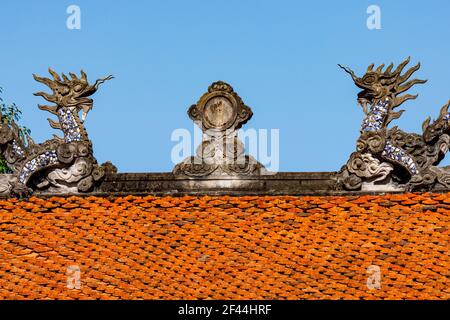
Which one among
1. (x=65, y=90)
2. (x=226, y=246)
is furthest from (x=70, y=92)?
(x=226, y=246)

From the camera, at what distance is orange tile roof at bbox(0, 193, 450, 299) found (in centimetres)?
3484

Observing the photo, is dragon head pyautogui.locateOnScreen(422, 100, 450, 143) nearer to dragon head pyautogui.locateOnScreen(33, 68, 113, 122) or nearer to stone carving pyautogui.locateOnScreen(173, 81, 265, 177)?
stone carving pyautogui.locateOnScreen(173, 81, 265, 177)

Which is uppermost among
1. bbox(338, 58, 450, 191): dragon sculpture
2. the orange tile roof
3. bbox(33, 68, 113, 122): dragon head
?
bbox(33, 68, 113, 122): dragon head

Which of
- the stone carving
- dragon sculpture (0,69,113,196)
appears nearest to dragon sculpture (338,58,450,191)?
the stone carving

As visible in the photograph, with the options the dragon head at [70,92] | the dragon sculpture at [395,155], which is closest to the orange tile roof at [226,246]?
the dragon sculpture at [395,155]

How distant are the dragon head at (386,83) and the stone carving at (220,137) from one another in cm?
289

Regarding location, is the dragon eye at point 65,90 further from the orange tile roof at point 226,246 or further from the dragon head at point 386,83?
the dragon head at point 386,83

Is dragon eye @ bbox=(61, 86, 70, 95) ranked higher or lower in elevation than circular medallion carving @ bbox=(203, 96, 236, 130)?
higher

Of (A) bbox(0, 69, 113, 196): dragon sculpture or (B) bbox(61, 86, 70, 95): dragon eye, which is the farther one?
(B) bbox(61, 86, 70, 95): dragon eye

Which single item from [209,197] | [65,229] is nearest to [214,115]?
[209,197]

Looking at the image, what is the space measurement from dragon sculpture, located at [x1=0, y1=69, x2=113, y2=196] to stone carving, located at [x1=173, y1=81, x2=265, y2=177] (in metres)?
2.30

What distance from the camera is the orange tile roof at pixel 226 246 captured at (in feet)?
114

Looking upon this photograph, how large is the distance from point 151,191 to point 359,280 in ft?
20.1

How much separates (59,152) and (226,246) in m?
5.29
